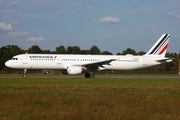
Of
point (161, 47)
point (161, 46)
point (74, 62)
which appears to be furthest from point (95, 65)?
point (161, 46)

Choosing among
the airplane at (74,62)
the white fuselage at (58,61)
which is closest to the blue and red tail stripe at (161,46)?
the airplane at (74,62)

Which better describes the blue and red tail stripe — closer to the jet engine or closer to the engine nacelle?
the jet engine

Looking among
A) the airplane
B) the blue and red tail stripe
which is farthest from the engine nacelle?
the blue and red tail stripe

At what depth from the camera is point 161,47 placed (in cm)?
5622

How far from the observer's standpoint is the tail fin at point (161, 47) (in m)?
55.5

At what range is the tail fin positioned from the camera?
182ft

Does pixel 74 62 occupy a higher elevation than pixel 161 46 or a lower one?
lower

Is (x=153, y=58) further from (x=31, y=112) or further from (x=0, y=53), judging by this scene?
(x=0, y=53)

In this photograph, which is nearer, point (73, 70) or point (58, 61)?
point (73, 70)

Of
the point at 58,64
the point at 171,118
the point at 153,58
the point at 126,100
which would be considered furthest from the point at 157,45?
the point at 171,118

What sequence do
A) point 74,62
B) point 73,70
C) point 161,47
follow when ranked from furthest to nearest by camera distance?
1. point 161,47
2. point 74,62
3. point 73,70

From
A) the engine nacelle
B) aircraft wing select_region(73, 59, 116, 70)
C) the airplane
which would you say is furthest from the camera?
aircraft wing select_region(73, 59, 116, 70)

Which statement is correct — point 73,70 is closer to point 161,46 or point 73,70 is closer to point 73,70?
point 73,70

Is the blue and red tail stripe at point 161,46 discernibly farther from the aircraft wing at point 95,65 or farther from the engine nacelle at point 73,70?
the engine nacelle at point 73,70
